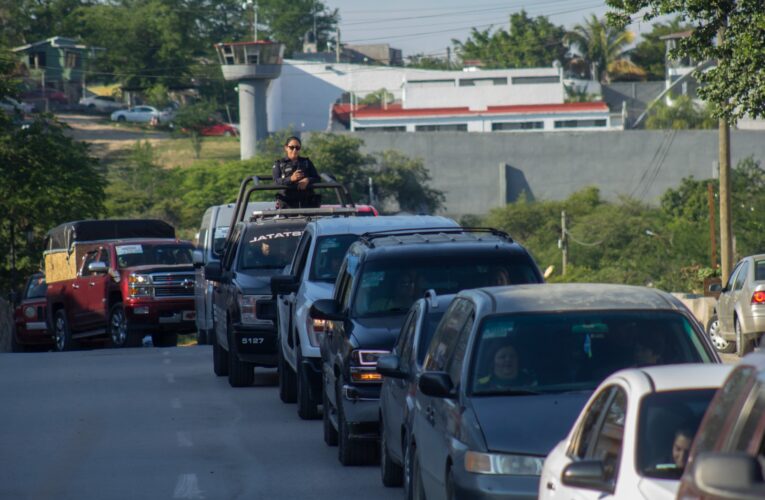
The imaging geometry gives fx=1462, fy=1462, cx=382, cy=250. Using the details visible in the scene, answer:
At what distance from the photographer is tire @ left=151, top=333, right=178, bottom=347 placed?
99.1 feet

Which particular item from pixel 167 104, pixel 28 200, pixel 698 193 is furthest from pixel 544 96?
pixel 28 200

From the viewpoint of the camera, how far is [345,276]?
13.2 meters

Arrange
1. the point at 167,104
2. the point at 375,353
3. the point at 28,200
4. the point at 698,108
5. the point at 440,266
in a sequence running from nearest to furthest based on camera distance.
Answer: the point at 375,353
the point at 440,266
the point at 28,200
the point at 698,108
the point at 167,104

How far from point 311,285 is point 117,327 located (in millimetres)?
14166

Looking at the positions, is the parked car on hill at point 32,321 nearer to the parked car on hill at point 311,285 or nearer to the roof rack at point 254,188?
the roof rack at point 254,188

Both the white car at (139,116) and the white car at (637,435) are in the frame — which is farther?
the white car at (139,116)

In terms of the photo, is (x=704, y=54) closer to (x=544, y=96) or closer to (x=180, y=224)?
(x=180, y=224)

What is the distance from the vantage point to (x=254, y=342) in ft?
59.2

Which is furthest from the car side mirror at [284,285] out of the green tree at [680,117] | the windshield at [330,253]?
the green tree at [680,117]

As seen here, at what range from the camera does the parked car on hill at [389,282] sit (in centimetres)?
1205

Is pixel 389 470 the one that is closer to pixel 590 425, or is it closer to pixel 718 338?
pixel 590 425

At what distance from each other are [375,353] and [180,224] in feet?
252

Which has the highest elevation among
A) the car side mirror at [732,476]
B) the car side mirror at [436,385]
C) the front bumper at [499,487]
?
the car side mirror at [732,476]

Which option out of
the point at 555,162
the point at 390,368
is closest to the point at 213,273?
the point at 390,368
